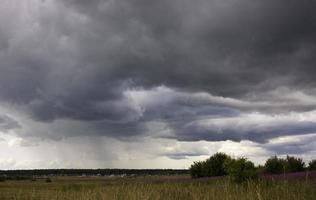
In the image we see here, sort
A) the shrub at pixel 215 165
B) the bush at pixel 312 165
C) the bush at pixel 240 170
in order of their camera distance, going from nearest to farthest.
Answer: the bush at pixel 240 170 → the bush at pixel 312 165 → the shrub at pixel 215 165

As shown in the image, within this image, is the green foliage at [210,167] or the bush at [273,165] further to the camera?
the green foliage at [210,167]

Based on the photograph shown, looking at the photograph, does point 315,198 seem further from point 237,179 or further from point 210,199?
point 237,179

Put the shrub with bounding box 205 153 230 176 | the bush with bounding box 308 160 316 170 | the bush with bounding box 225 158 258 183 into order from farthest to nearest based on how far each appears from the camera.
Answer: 1. the shrub with bounding box 205 153 230 176
2. the bush with bounding box 308 160 316 170
3. the bush with bounding box 225 158 258 183

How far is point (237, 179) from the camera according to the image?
29016 mm

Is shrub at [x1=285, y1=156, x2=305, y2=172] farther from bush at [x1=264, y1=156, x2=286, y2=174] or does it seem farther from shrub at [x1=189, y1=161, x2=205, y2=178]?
shrub at [x1=189, y1=161, x2=205, y2=178]

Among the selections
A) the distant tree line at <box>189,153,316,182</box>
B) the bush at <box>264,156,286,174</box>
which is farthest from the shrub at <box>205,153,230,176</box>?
the bush at <box>264,156,286,174</box>

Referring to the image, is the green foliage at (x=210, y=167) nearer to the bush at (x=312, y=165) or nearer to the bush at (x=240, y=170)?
the bush at (x=312, y=165)

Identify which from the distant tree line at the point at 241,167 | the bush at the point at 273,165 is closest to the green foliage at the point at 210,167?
the distant tree line at the point at 241,167

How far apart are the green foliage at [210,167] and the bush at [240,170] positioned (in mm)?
22346

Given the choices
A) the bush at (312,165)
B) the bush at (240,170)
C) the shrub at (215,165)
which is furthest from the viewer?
the shrub at (215,165)

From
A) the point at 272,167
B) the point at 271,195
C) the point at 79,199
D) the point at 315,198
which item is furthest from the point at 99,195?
the point at 272,167

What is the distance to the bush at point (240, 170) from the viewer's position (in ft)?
94.6

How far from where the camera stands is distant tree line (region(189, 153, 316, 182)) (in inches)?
1160

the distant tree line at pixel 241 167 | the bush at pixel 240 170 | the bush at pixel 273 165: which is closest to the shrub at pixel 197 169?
the distant tree line at pixel 241 167
